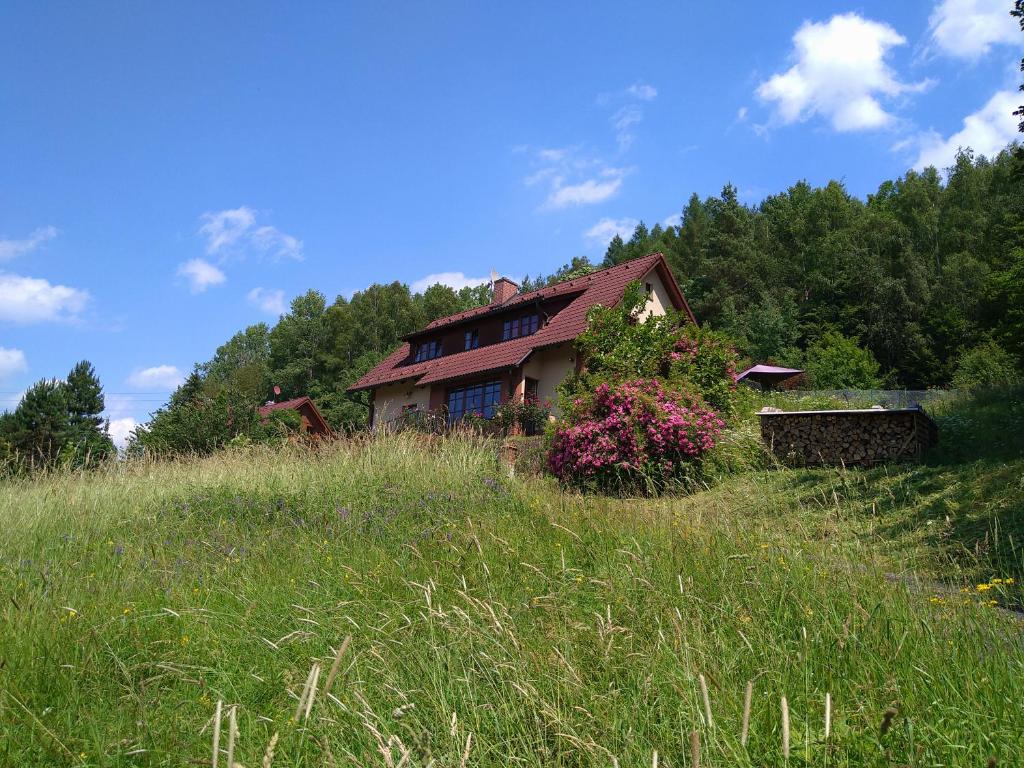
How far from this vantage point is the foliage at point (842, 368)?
32.9 m

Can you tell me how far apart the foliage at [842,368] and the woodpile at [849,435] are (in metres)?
22.9

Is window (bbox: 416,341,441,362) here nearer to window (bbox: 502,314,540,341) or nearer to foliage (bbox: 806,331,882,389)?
window (bbox: 502,314,540,341)

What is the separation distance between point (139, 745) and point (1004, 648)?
3.26 meters

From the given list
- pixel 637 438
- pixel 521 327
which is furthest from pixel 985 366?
pixel 637 438

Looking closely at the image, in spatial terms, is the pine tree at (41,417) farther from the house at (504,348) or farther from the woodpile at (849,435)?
the woodpile at (849,435)

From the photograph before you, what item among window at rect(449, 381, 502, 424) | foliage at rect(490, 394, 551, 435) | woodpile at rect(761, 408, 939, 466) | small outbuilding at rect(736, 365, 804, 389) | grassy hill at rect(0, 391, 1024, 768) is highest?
small outbuilding at rect(736, 365, 804, 389)

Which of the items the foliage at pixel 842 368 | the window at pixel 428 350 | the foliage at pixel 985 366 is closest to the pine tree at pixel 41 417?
the window at pixel 428 350

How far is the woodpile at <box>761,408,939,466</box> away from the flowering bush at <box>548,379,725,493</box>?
126cm

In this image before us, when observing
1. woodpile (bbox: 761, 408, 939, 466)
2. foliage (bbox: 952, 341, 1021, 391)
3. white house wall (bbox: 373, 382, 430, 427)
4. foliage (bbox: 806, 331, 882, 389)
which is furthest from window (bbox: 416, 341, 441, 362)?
foliage (bbox: 952, 341, 1021, 391)

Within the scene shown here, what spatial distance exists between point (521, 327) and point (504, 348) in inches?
51.1

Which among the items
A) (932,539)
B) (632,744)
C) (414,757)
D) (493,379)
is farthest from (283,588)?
(493,379)

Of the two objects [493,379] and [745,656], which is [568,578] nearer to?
[745,656]

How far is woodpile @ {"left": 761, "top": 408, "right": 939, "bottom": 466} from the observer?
35.4ft

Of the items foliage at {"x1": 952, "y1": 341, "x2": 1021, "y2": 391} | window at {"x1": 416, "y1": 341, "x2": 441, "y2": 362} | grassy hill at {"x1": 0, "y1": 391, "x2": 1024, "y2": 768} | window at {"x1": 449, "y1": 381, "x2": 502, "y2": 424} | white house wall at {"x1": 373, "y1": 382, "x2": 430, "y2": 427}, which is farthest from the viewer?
foliage at {"x1": 952, "y1": 341, "x2": 1021, "y2": 391}
